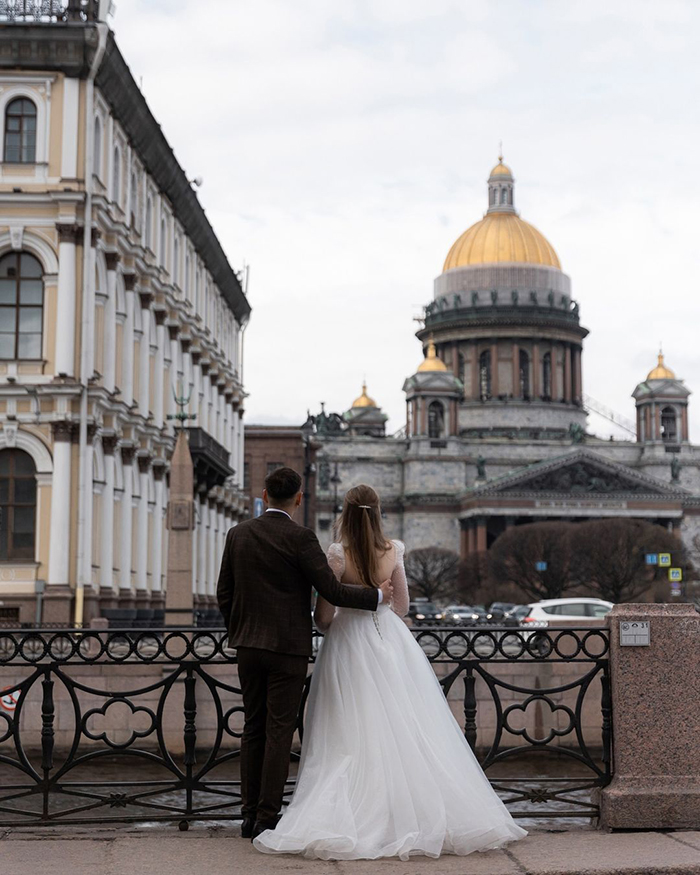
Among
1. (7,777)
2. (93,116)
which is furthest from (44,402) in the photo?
(7,777)

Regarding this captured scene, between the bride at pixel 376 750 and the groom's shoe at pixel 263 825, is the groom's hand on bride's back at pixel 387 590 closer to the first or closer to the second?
the bride at pixel 376 750

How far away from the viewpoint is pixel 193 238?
5206cm

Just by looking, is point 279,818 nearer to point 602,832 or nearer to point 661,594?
point 602,832

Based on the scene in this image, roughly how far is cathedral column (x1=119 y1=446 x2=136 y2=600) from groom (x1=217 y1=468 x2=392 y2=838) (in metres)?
30.1

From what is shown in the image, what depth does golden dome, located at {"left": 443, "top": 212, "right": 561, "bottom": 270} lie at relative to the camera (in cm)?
12456

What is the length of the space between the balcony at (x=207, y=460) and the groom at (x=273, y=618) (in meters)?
36.4

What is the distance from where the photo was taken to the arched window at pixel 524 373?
12400cm

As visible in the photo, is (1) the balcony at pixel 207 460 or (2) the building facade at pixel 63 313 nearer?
(2) the building facade at pixel 63 313

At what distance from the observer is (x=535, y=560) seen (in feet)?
267

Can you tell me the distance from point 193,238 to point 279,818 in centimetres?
4451

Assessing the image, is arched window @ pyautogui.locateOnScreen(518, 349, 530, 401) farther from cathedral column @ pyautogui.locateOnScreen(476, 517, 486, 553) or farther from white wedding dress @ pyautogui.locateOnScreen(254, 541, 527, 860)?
white wedding dress @ pyautogui.locateOnScreen(254, 541, 527, 860)

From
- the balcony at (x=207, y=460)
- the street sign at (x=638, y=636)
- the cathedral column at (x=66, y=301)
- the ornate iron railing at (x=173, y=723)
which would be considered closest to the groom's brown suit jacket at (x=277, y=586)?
the ornate iron railing at (x=173, y=723)

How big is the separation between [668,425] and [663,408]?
2350 millimetres

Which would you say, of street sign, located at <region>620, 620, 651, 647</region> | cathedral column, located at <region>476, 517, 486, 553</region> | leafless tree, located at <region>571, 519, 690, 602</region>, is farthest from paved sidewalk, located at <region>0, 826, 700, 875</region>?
cathedral column, located at <region>476, 517, 486, 553</region>
